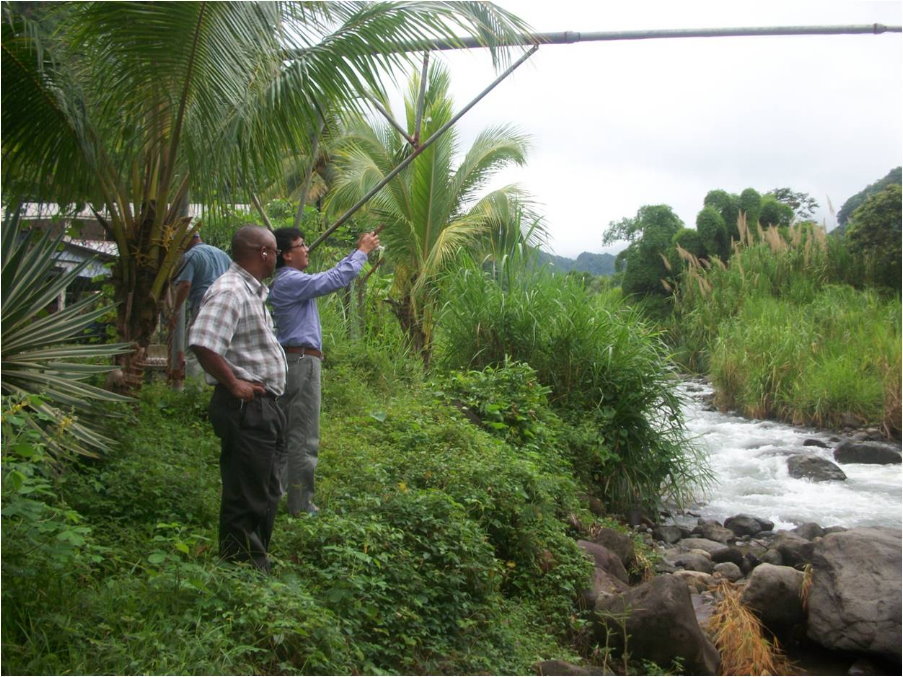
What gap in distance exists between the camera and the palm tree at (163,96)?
5.62m

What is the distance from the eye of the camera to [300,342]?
5.38m

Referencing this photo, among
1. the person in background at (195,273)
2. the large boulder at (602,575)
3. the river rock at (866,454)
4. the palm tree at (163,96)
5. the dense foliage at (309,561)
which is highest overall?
the palm tree at (163,96)

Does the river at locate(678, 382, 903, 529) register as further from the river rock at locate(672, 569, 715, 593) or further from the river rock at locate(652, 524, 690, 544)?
the river rock at locate(672, 569, 715, 593)

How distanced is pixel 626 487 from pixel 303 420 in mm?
4556

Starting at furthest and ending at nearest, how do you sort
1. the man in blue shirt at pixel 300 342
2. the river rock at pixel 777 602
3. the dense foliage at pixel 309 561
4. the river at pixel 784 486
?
the river at pixel 784 486, the river rock at pixel 777 602, the man in blue shirt at pixel 300 342, the dense foliage at pixel 309 561

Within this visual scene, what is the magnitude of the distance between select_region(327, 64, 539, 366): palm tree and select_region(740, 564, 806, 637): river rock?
6.85m

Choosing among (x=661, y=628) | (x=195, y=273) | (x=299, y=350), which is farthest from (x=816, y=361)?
(x=299, y=350)

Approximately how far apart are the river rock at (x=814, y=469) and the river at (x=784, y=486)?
0.10 metres

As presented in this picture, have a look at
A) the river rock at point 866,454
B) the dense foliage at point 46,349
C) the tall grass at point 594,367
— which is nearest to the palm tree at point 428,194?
the tall grass at point 594,367

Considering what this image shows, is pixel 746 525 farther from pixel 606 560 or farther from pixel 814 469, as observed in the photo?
pixel 606 560

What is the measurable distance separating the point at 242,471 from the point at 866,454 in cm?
1008

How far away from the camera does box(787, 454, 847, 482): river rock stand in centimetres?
1106

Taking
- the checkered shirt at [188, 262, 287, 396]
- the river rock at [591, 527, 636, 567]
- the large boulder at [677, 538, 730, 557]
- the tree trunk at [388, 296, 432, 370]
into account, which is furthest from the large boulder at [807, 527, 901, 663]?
the tree trunk at [388, 296, 432, 370]

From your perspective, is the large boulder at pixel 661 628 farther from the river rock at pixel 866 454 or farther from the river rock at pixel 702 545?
the river rock at pixel 866 454
